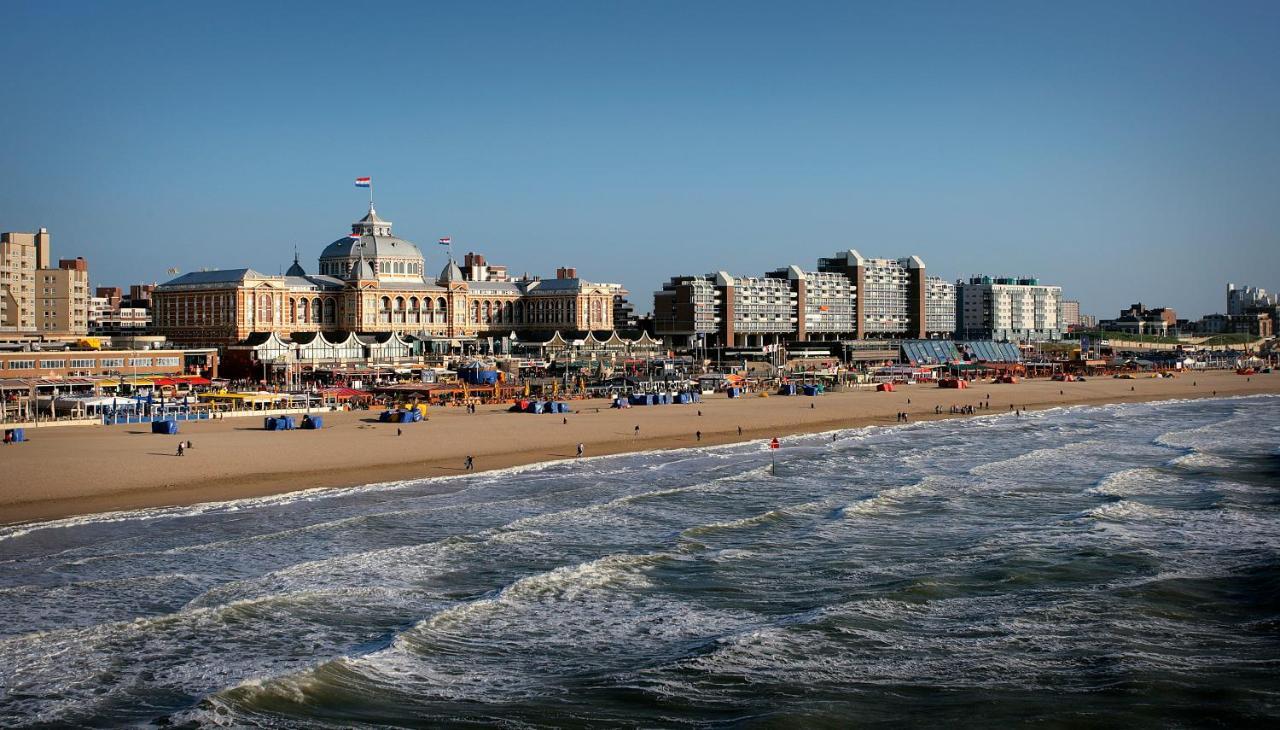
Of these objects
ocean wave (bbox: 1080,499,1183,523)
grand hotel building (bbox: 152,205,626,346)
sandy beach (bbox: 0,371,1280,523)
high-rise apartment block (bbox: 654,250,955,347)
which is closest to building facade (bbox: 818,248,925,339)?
high-rise apartment block (bbox: 654,250,955,347)

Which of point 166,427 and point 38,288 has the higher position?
point 38,288

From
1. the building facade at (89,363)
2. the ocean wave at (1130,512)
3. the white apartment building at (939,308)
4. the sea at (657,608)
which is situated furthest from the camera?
the white apartment building at (939,308)

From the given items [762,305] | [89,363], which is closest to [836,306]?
[762,305]

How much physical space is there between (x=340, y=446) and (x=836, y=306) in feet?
395

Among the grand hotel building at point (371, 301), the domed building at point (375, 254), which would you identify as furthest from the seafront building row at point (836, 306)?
the domed building at point (375, 254)

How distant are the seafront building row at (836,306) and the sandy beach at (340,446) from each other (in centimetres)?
6305

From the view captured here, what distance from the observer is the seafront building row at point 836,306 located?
15125cm

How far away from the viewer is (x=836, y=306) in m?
165

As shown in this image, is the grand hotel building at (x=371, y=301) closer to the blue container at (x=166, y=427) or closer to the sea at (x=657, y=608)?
the blue container at (x=166, y=427)

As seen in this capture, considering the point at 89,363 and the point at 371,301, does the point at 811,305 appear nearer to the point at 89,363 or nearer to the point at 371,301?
the point at 371,301

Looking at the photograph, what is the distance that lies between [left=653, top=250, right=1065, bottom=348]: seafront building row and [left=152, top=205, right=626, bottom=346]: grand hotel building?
440 inches

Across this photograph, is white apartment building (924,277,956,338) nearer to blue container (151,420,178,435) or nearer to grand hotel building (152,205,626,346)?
grand hotel building (152,205,626,346)

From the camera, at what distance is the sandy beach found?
1550 inches

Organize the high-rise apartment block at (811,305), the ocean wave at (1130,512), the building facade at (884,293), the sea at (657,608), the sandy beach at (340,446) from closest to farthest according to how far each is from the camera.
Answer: the sea at (657,608) → the ocean wave at (1130,512) → the sandy beach at (340,446) → the high-rise apartment block at (811,305) → the building facade at (884,293)
